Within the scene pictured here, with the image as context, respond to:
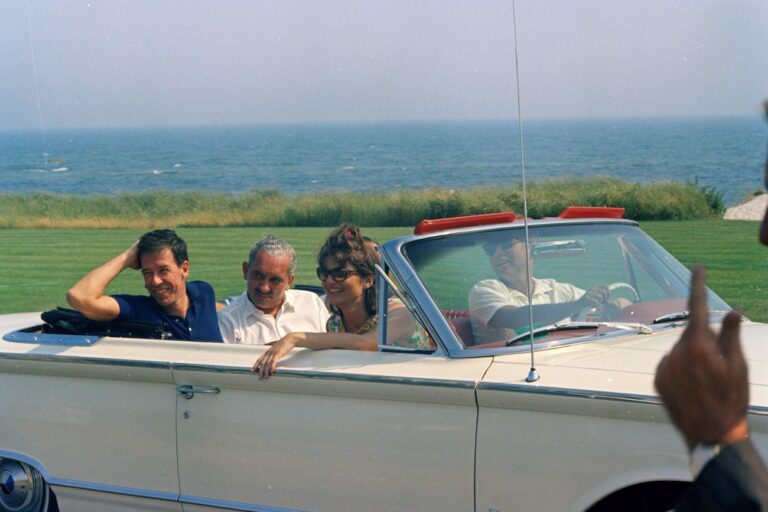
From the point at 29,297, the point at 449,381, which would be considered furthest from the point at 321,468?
the point at 29,297

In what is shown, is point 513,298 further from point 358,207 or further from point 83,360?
point 358,207

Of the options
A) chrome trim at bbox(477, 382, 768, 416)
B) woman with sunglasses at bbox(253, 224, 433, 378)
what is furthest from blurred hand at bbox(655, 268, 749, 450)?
woman with sunglasses at bbox(253, 224, 433, 378)

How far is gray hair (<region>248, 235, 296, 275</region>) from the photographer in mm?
4453

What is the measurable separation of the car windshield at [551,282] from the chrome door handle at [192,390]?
0.83 m

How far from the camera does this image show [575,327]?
361 cm

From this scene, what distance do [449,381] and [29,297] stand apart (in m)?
14.5

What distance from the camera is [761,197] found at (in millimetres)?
29391

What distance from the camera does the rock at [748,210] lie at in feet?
84.8

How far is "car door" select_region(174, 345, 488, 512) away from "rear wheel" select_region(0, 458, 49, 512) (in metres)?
0.83

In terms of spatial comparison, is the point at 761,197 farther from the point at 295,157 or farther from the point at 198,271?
the point at 295,157

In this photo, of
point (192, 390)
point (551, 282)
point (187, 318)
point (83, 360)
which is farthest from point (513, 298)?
point (83, 360)

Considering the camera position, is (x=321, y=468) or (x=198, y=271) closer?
(x=321, y=468)

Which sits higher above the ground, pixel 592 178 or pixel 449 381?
pixel 449 381

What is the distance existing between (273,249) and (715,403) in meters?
3.33
